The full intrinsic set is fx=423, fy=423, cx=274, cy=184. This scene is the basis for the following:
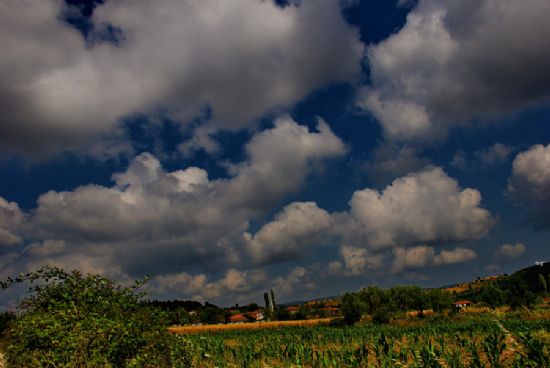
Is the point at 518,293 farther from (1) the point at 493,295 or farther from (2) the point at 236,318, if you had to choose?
(2) the point at 236,318

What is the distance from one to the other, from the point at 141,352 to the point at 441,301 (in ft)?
267

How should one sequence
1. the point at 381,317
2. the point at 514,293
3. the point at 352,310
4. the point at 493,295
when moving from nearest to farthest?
the point at 514,293 < the point at 381,317 < the point at 493,295 < the point at 352,310

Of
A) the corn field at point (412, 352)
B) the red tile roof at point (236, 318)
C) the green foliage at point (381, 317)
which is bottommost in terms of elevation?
the green foliage at point (381, 317)

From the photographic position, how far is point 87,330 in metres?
12.4

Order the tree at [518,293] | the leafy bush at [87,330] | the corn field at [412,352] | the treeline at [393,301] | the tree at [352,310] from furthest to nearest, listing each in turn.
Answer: the treeline at [393,301] → the tree at [352,310] → the tree at [518,293] → the leafy bush at [87,330] → the corn field at [412,352]

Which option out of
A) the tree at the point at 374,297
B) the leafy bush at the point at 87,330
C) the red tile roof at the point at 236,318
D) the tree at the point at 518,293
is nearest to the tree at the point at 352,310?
the tree at the point at 374,297

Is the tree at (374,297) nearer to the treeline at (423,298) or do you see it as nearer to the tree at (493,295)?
the treeline at (423,298)

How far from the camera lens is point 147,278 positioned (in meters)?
15.1

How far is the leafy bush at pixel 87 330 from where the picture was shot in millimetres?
12125

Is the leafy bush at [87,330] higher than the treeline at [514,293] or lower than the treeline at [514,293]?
higher

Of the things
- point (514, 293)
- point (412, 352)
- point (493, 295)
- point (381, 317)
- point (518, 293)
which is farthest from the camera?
point (493, 295)

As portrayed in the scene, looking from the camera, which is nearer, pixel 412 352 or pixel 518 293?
pixel 412 352

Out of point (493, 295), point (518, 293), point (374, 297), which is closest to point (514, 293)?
point (518, 293)

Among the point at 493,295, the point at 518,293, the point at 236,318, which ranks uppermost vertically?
the point at 236,318
